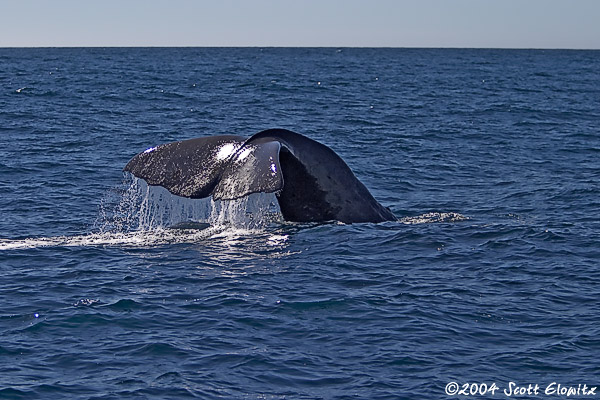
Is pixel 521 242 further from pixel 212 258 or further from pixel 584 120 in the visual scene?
pixel 584 120

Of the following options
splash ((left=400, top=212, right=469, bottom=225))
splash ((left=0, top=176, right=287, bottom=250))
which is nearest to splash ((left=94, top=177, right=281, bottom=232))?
splash ((left=0, top=176, right=287, bottom=250))

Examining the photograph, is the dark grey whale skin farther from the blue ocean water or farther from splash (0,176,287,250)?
splash (0,176,287,250)

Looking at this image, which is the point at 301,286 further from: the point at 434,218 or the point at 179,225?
the point at 434,218

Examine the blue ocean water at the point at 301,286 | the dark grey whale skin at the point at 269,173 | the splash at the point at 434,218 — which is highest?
the dark grey whale skin at the point at 269,173

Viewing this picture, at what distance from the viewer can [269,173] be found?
926 cm

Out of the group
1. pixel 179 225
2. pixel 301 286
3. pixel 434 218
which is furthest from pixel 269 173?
pixel 434 218

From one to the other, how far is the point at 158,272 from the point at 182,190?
1072 mm

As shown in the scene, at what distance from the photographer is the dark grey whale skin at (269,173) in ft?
31.1

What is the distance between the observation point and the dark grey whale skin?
9492 millimetres

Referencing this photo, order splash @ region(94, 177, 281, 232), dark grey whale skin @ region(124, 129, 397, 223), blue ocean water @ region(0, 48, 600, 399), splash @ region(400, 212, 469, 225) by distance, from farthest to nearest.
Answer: splash @ region(400, 212, 469, 225) → splash @ region(94, 177, 281, 232) → dark grey whale skin @ region(124, 129, 397, 223) → blue ocean water @ region(0, 48, 600, 399)

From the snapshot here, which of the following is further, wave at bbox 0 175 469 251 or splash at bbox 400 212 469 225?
splash at bbox 400 212 469 225

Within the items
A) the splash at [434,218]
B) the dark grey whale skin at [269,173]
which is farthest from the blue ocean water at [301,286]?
the dark grey whale skin at [269,173]

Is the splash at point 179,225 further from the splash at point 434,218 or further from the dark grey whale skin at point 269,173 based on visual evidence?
the splash at point 434,218

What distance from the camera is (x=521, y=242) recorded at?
40.6ft
